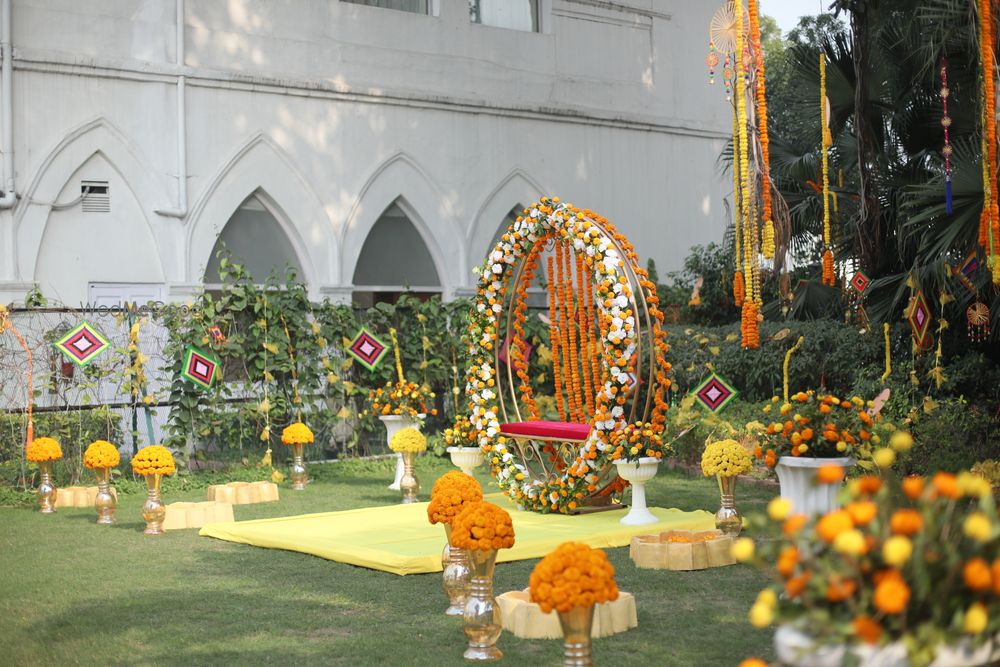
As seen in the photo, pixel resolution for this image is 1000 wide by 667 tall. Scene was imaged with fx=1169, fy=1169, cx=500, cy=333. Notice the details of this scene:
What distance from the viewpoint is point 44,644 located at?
21.3 feet

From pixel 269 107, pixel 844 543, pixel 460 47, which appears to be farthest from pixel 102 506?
pixel 460 47

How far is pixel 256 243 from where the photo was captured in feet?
56.4

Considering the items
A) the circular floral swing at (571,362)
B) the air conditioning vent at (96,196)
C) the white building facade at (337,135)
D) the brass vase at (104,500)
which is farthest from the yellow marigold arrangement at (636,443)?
the air conditioning vent at (96,196)

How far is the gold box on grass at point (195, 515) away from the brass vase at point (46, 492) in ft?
5.50

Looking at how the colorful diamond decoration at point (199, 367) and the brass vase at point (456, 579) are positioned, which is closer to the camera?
the brass vase at point (456, 579)

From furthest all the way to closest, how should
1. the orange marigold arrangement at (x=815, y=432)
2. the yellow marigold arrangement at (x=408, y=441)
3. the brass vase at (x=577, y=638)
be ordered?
the yellow marigold arrangement at (x=408, y=441), the orange marigold arrangement at (x=815, y=432), the brass vase at (x=577, y=638)

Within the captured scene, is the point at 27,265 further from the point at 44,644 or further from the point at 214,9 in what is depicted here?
the point at 44,644

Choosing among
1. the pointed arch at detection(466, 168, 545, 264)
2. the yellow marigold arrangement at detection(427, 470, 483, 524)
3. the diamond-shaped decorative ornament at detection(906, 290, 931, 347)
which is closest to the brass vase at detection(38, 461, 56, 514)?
the yellow marigold arrangement at detection(427, 470, 483, 524)

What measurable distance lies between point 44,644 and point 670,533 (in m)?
4.27

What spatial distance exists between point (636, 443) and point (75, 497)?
6047mm

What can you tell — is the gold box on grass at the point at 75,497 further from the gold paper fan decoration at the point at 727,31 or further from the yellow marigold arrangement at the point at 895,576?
the yellow marigold arrangement at the point at 895,576

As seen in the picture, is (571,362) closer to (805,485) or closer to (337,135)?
(805,485)

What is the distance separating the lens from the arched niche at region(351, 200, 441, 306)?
18219 millimetres

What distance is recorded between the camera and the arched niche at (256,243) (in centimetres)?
1688
